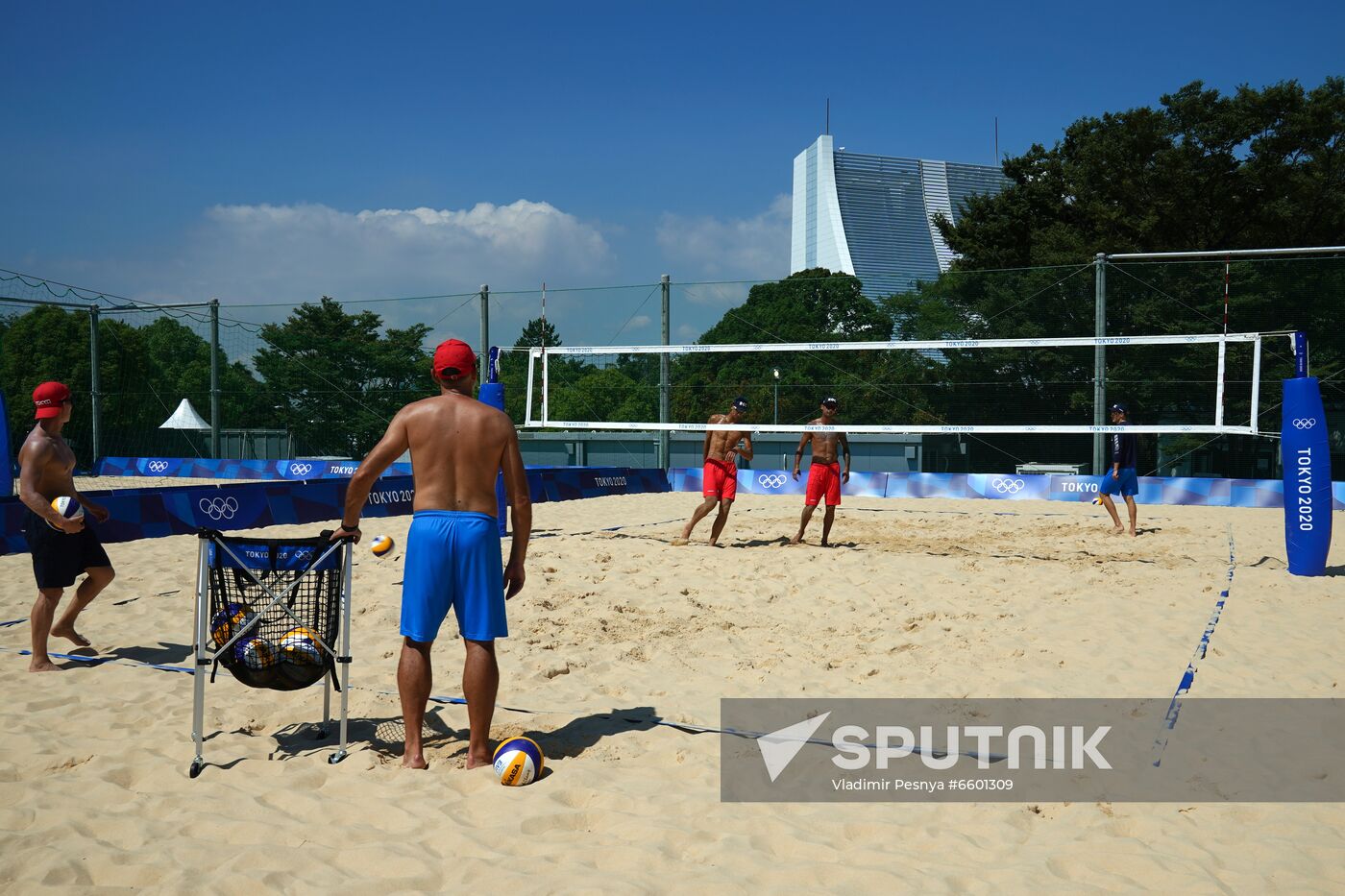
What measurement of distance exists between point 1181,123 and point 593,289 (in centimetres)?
1446

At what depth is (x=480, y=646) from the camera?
3305 millimetres

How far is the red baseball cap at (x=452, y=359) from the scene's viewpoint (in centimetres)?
347

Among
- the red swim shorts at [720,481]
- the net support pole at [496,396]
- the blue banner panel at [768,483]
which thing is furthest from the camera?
the blue banner panel at [768,483]

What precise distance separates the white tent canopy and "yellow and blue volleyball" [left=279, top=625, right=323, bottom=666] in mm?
16651

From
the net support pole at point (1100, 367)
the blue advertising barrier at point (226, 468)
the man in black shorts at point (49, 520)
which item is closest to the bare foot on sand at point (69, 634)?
the man in black shorts at point (49, 520)

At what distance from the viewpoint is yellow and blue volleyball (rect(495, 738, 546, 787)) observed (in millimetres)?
3145

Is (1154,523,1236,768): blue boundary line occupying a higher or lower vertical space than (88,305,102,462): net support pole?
lower

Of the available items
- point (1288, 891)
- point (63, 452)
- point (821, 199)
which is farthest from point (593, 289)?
point (821, 199)

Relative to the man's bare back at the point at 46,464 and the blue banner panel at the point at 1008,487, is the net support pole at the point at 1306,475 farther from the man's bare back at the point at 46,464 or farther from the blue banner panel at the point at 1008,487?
the man's bare back at the point at 46,464

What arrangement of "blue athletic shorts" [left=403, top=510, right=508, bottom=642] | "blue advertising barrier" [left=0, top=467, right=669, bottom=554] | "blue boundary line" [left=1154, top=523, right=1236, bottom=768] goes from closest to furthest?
1. "blue athletic shorts" [left=403, top=510, right=508, bottom=642]
2. "blue boundary line" [left=1154, top=523, right=1236, bottom=768]
3. "blue advertising barrier" [left=0, top=467, right=669, bottom=554]

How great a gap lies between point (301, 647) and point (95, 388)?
1776cm

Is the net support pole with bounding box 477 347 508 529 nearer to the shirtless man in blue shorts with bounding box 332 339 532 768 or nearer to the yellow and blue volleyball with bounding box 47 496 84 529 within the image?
the yellow and blue volleyball with bounding box 47 496 84 529

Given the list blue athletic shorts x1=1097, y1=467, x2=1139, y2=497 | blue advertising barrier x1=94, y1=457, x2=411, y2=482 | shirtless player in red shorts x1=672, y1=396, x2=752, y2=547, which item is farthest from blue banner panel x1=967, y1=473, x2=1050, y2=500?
blue advertising barrier x1=94, y1=457, x2=411, y2=482

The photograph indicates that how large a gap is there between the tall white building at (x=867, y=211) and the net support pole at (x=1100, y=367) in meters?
48.4
